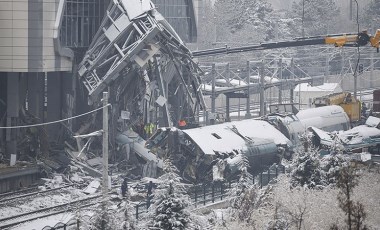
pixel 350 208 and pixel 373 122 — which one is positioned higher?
pixel 373 122

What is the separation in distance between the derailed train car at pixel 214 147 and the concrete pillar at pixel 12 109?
799cm

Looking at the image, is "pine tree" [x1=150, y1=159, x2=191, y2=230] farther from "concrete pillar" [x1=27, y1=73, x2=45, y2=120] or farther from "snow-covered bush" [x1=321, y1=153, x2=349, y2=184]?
"concrete pillar" [x1=27, y1=73, x2=45, y2=120]

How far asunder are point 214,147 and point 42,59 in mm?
11597

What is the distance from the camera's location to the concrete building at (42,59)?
4675cm

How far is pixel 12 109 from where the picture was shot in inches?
1873

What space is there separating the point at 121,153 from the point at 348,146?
483 inches

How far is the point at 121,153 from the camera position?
4712 centimetres

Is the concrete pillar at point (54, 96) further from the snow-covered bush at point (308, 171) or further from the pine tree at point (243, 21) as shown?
the pine tree at point (243, 21)

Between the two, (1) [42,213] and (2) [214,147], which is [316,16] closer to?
(2) [214,147]

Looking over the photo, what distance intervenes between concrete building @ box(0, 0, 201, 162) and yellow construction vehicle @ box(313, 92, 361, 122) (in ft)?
51.7

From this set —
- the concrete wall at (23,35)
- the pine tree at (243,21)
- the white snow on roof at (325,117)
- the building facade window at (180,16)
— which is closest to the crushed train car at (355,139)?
the white snow on roof at (325,117)

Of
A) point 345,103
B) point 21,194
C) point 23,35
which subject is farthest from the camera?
point 345,103

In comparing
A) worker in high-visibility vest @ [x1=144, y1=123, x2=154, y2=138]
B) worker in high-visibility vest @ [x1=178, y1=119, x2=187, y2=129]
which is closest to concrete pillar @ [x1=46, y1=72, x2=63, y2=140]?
worker in high-visibility vest @ [x1=144, y1=123, x2=154, y2=138]

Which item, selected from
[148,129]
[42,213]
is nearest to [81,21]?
[148,129]
